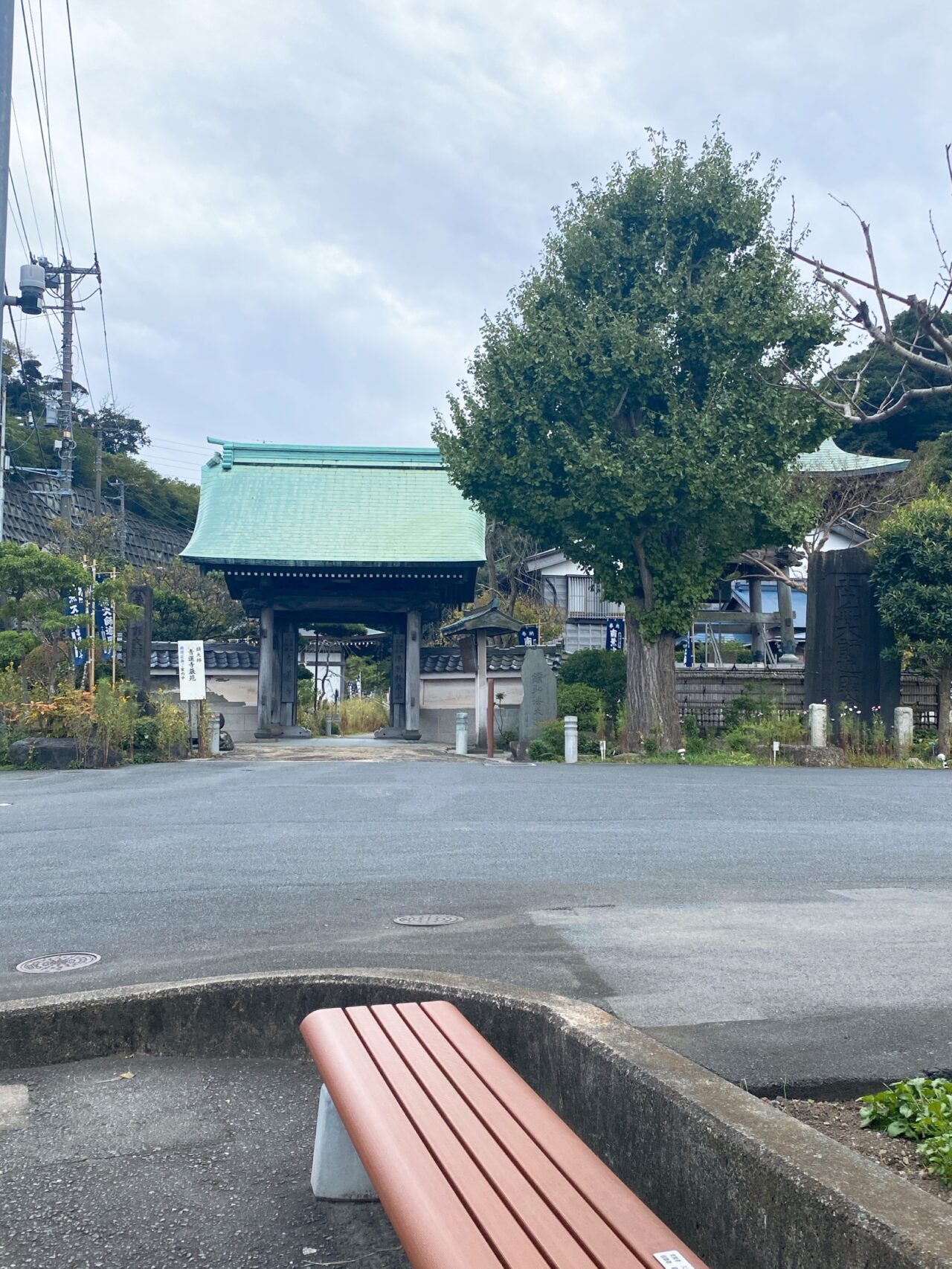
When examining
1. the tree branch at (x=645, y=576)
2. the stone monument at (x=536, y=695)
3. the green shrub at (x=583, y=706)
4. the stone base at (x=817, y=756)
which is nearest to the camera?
the stone base at (x=817, y=756)

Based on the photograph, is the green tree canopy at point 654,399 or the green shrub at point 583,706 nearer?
the green tree canopy at point 654,399

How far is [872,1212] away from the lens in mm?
1769

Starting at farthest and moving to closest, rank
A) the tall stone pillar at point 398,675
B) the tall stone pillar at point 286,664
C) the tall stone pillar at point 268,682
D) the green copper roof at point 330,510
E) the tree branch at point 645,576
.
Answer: the tall stone pillar at point 398,675
the tall stone pillar at point 286,664
the tall stone pillar at point 268,682
the green copper roof at point 330,510
the tree branch at point 645,576

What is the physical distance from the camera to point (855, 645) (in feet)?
59.3

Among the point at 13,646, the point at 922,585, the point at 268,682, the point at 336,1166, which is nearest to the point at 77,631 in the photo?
the point at 13,646

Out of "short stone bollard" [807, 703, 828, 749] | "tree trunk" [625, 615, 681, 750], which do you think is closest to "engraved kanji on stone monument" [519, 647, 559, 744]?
"tree trunk" [625, 615, 681, 750]

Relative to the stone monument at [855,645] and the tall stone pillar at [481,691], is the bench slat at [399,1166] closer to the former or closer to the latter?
the stone monument at [855,645]

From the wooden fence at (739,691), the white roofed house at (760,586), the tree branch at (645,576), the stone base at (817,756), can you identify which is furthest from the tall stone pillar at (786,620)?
the stone base at (817,756)

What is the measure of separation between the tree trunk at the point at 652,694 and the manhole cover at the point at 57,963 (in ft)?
45.7

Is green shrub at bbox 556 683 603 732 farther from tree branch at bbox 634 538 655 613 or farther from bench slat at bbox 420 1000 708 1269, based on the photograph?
bench slat at bbox 420 1000 708 1269

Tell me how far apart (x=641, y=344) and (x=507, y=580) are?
20859mm

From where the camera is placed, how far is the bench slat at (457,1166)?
1.72m

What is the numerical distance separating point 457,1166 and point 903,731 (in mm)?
16837

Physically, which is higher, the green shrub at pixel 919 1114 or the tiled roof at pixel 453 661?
the tiled roof at pixel 453 661
